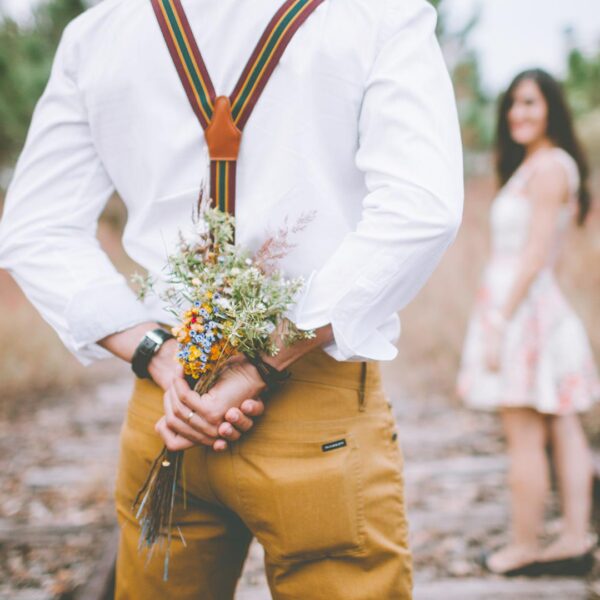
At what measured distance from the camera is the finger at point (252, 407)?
1272mm

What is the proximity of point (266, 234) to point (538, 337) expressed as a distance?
2.01 metres

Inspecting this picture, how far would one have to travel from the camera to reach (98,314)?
144cm

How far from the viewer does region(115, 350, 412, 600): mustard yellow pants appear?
4.29 ft

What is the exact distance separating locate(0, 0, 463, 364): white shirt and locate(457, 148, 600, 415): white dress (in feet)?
5.63

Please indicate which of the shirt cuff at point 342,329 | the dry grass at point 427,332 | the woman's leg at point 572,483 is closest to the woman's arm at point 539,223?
the woman's leg at point 572,483

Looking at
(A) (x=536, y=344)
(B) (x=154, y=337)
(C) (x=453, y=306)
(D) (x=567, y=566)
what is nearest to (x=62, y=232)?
(B) (x=154, y=337)

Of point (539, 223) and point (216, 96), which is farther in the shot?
point (539, 223)

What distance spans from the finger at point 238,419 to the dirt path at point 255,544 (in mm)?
1912

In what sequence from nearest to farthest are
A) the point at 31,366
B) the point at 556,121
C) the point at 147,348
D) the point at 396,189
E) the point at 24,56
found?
the point at 396,189 < the point at 147,348 < the point at 556,121 < the point at 31,366 < the point at 24,56

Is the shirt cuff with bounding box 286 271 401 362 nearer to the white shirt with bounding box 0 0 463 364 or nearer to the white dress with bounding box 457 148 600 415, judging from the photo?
the white shirt with bounding box 0 0 463 364

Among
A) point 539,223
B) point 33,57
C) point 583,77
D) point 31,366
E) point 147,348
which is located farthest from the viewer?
point 583,77

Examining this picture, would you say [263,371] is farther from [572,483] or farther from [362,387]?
[572,483]

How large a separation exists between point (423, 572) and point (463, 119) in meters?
17.6

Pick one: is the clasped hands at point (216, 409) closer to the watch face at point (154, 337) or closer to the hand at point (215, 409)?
the hand at point (215, 409)
